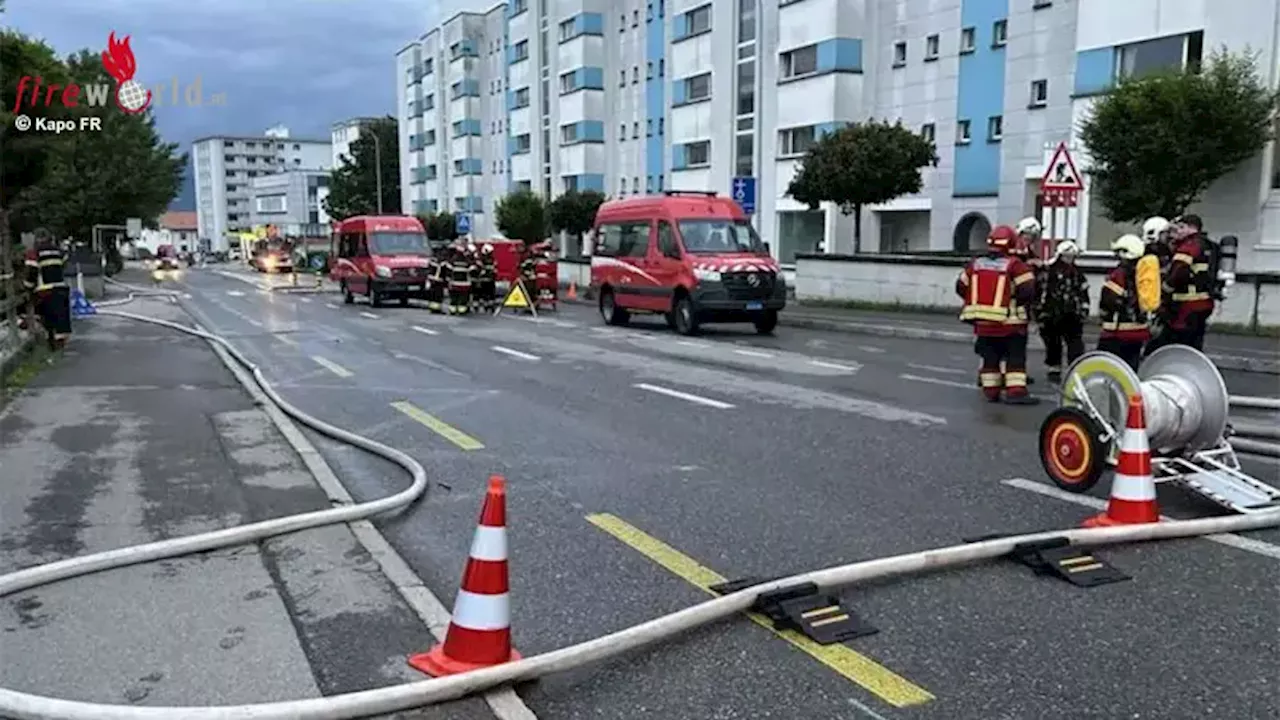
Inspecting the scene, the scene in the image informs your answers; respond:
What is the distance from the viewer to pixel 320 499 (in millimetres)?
6973

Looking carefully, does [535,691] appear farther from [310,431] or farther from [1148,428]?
[310,431]

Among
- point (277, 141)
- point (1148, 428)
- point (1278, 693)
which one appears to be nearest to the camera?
point (1278, 693)

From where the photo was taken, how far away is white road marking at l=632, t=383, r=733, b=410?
36.2 feet

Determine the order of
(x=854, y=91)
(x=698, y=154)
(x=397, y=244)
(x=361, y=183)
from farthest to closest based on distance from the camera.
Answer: (x=361, y=183), (x=698, y=154), (x=854, y=91), (x=397, y=244)

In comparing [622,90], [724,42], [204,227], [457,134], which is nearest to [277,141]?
[204,227]

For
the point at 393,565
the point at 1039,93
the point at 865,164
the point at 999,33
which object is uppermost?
the point at 999,33

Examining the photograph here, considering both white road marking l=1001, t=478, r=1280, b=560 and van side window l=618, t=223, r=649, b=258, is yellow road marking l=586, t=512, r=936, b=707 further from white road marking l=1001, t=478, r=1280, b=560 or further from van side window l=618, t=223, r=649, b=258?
van side window l=618, t=223, r=649, b=258

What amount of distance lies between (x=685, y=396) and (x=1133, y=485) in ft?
20.3

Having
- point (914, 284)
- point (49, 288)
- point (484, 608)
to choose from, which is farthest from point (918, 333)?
point (484, 608)

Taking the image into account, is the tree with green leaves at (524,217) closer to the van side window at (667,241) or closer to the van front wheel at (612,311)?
the van front wheel at (612,311)

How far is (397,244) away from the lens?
31.4 metres

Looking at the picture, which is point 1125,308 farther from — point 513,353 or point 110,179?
point 110,179

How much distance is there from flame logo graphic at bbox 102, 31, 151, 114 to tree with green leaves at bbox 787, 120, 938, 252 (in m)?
21.0

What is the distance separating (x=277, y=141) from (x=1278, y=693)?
184088 millimetres
